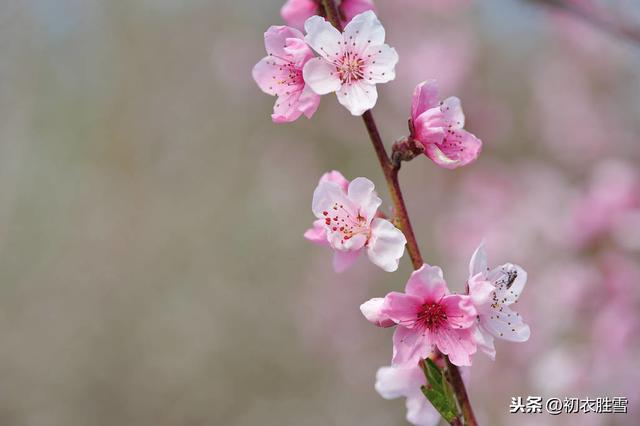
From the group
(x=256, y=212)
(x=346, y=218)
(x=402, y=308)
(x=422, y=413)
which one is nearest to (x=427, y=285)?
(x=402, y=308)

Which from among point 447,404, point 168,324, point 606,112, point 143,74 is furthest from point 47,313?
point 447,404

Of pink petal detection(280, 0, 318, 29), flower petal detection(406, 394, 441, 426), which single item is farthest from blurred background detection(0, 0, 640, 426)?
pink petal detection(280, 0, 318, 29)

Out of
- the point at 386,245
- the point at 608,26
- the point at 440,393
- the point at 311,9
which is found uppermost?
the point at 608,26

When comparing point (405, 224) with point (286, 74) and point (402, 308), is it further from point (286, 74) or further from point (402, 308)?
point (286, 74)

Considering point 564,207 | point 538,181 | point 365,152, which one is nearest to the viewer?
point 564,207

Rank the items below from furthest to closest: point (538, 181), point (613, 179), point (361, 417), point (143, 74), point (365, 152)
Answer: point (143, 74)
point (365, 152)
point (361, 417)
point (538, 181)
point (613, 179)

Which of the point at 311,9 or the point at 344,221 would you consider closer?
the point at 344,221

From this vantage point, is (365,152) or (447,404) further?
(365,152)

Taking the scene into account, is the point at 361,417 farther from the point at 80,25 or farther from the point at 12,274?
the point at 80,25
